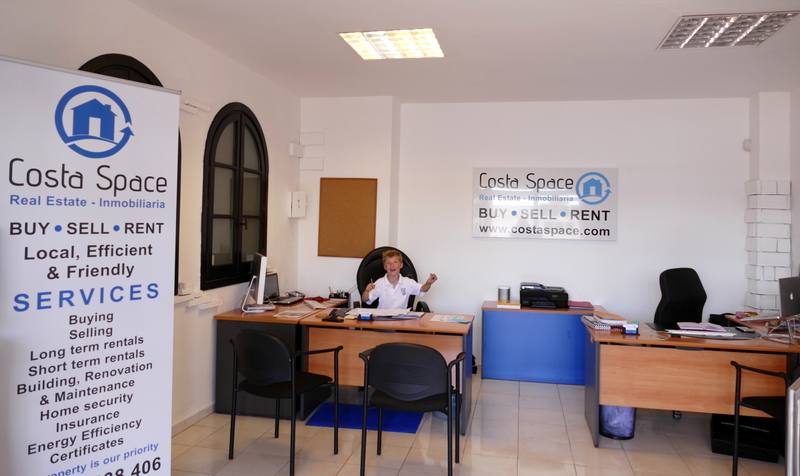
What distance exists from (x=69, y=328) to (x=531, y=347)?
4.22m

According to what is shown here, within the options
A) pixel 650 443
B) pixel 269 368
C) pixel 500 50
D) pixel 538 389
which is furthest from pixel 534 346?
pixel 269 368

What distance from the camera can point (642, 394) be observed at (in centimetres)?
360

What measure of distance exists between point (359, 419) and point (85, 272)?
250 cm

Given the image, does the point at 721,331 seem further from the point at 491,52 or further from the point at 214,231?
the point at 214,231

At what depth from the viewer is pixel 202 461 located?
3332 millimetres

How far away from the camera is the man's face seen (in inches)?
181

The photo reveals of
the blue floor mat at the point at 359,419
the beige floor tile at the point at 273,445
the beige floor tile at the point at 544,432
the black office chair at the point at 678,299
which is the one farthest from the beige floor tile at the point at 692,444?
the beige floor tile at the point at 273,445

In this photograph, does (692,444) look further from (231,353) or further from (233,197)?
(233,197)

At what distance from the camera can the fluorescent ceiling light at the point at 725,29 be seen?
339 centimetres

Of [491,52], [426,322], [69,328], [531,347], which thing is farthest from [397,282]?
[69,328]

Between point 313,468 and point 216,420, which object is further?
point 216,420

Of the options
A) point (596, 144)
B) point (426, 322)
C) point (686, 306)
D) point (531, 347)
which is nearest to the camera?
point (426, 322)

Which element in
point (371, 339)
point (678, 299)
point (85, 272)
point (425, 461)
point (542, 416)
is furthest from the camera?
point (678, 299)

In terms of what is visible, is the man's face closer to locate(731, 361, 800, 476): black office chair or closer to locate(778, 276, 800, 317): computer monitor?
locate(731, 361, 800, 476): black office chair
